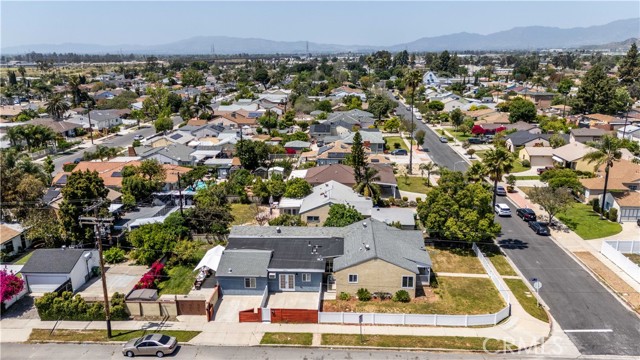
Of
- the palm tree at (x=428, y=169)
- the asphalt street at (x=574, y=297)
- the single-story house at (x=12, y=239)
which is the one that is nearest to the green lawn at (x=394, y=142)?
the palm tree at (x=428, y=169)

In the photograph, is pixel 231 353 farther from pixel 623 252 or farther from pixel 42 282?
pixel 623 252

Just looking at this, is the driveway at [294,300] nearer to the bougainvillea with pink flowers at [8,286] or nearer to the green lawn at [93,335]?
the green lawn at [93,335]

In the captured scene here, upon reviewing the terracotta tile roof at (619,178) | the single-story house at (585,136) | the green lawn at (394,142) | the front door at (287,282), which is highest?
the single-story house at (585,136)

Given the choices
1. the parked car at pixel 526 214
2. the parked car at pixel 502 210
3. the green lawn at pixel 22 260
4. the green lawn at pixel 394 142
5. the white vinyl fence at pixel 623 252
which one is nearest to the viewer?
the white vinyl fence at pixel 623 252

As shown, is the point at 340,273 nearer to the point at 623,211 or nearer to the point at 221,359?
the point at 221,359

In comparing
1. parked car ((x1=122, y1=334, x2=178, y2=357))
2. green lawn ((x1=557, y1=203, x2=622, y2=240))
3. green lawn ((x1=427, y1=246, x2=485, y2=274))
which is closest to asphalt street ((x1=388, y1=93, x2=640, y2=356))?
green lawn ((x1=427, y1=246, x2=485, y2=274))

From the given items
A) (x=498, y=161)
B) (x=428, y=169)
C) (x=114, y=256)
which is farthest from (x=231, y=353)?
(x=428, y=169)
